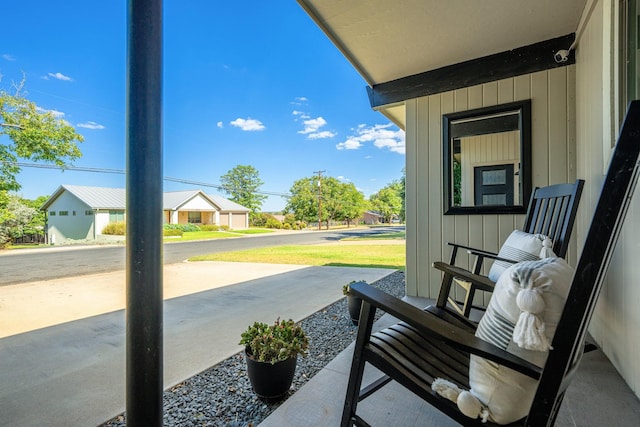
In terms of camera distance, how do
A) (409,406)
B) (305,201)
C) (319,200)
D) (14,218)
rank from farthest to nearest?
1. (305,201)
2. (319,200)
3. (14,218)
4. (409,406)

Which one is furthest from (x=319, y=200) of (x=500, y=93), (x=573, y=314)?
(x=573, y=314)

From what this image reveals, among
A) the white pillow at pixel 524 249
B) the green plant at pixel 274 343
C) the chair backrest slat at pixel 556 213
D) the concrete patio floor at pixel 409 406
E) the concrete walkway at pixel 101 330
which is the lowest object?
the concrete walkway at pixel 101 330

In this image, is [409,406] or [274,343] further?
[274,343]

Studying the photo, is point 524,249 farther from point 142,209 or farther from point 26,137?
point 26,137

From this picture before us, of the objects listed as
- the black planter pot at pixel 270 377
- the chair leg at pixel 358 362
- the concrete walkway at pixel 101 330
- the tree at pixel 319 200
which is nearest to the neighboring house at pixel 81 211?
the concrete walkway at pixel 101 330

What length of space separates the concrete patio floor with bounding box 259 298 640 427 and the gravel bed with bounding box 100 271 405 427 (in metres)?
0.11

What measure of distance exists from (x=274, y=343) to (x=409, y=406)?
731mm

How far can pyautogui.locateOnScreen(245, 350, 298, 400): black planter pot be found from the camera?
147cm

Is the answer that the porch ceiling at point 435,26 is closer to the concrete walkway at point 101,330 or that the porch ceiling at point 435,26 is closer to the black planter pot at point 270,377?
the black planter pot at point 270,377

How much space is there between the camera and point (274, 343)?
1533 millimetres

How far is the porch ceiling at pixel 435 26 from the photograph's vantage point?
2.16 metres

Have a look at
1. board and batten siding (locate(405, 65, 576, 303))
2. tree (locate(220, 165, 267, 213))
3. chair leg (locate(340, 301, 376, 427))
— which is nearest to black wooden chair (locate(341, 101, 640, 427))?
chair leg (locate(340, 301, 376, 427))

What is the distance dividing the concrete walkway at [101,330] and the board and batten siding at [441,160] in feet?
3.85

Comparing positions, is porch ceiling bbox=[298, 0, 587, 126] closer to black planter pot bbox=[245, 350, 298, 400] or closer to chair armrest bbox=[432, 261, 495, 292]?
chair armrest bbox=[432, 261, 495, 292]
